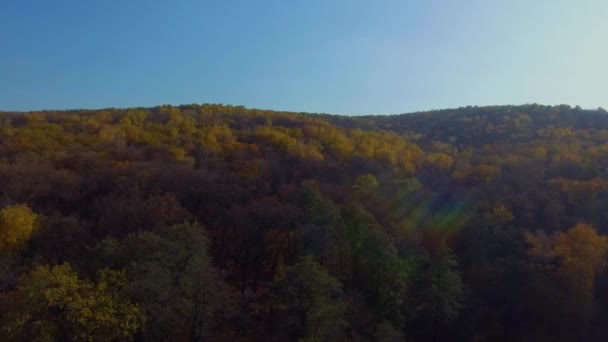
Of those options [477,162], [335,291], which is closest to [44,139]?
[335,291]

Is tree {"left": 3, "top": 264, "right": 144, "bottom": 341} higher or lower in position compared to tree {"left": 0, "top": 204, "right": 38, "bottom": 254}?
lower

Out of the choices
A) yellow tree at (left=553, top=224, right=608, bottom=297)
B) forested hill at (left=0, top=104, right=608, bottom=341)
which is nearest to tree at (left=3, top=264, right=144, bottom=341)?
forested hill at (left=0, top=104, right=608, bottom=341)

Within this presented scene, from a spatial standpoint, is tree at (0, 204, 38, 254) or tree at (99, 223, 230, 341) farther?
tree at (0, 204, 38, 254)

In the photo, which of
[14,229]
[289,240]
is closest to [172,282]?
[14,229]

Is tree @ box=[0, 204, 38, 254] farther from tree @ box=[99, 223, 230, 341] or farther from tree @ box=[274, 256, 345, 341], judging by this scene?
tree @ box=[274, 256, 345, 341]

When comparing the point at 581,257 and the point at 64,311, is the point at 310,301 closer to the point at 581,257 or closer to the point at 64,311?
the point at 64,311

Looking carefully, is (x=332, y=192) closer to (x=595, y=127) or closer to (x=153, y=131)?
(x=153, y=131)
